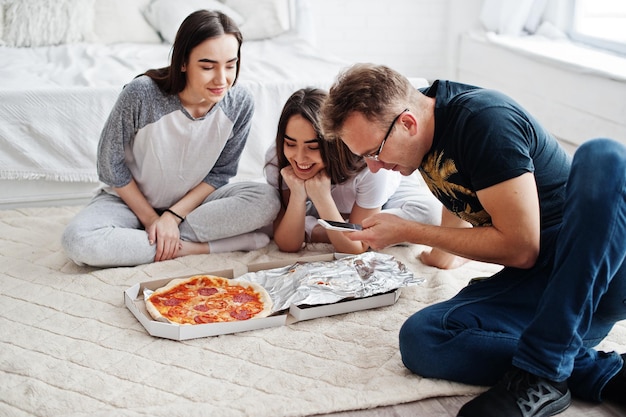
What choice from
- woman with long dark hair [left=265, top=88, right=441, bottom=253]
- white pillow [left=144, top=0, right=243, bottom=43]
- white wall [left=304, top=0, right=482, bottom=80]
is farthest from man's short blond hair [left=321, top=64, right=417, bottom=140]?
white wall [left=304, top=0, right=482, bottom=80]

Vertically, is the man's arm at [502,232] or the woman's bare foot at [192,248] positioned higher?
the man's arm at [502,232]

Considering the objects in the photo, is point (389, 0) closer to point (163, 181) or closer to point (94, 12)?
point (94, 12)

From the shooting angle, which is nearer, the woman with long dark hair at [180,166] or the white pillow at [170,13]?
the woman with long dark hair at [180,166]

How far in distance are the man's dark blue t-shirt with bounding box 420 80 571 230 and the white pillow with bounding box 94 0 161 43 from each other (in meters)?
2.35

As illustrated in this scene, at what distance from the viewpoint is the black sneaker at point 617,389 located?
5.13 ft

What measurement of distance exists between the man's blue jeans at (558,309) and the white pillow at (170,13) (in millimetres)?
2444

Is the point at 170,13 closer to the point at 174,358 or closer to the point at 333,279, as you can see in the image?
the point at 333,279

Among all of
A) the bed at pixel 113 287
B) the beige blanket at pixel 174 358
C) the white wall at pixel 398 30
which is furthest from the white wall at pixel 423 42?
the beige blanket at pixel 174 358

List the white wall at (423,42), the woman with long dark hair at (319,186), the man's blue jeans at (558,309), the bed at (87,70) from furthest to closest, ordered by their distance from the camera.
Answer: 1. the white wall at (423,42)
2. the bed at (87,70)
3. the woman with long dark hair at (319,186)
4. the man's blue jeans at (558,309)

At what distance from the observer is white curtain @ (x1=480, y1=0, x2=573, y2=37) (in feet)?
14.1

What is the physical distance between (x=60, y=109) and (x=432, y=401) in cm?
184

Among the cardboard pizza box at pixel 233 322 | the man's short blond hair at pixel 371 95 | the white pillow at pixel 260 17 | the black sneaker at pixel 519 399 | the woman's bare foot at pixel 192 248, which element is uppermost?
the man's short blond hair at pixel 371 95

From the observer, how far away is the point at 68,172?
2.82m

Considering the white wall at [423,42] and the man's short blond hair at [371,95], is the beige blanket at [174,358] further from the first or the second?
the white wall at [423,42]
